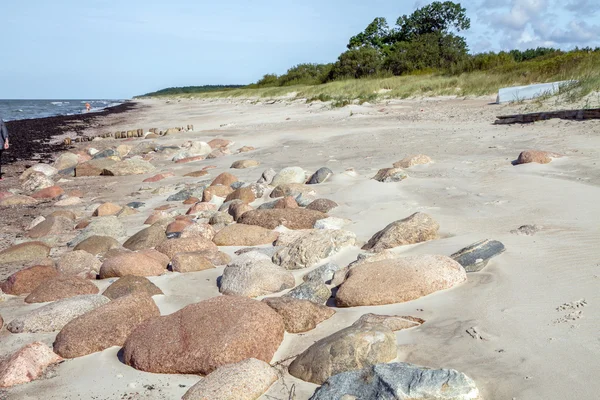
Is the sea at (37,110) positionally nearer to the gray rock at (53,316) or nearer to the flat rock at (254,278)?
the gray rock at (53,316)

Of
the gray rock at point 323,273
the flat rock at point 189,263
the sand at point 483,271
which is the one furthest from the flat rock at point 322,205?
the gray rock at point 323,273

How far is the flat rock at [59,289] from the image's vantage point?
12.8 ft

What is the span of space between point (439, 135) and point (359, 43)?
38.0 m

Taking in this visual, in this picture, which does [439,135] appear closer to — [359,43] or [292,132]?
[292,132]

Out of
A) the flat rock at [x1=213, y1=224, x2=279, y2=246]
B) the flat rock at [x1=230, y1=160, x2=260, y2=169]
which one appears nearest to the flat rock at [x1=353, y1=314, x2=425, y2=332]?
the flat rock at [x1=213, y1=224, x2=279, y2=246]

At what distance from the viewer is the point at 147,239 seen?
5.23 meters

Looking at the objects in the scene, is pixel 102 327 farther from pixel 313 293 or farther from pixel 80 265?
pixel 80 265

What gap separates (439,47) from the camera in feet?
113

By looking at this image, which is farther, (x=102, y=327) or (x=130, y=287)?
(x=130, y=287)

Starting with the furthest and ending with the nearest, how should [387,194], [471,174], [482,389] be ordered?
[471,174], [387,194], [482,389]

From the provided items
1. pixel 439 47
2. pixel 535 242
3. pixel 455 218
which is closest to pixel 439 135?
pixel 455 218

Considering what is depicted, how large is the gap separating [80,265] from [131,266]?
1.96 ft

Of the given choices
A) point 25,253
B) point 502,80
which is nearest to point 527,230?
point 25,253

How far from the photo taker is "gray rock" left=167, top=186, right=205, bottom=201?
285 inches
